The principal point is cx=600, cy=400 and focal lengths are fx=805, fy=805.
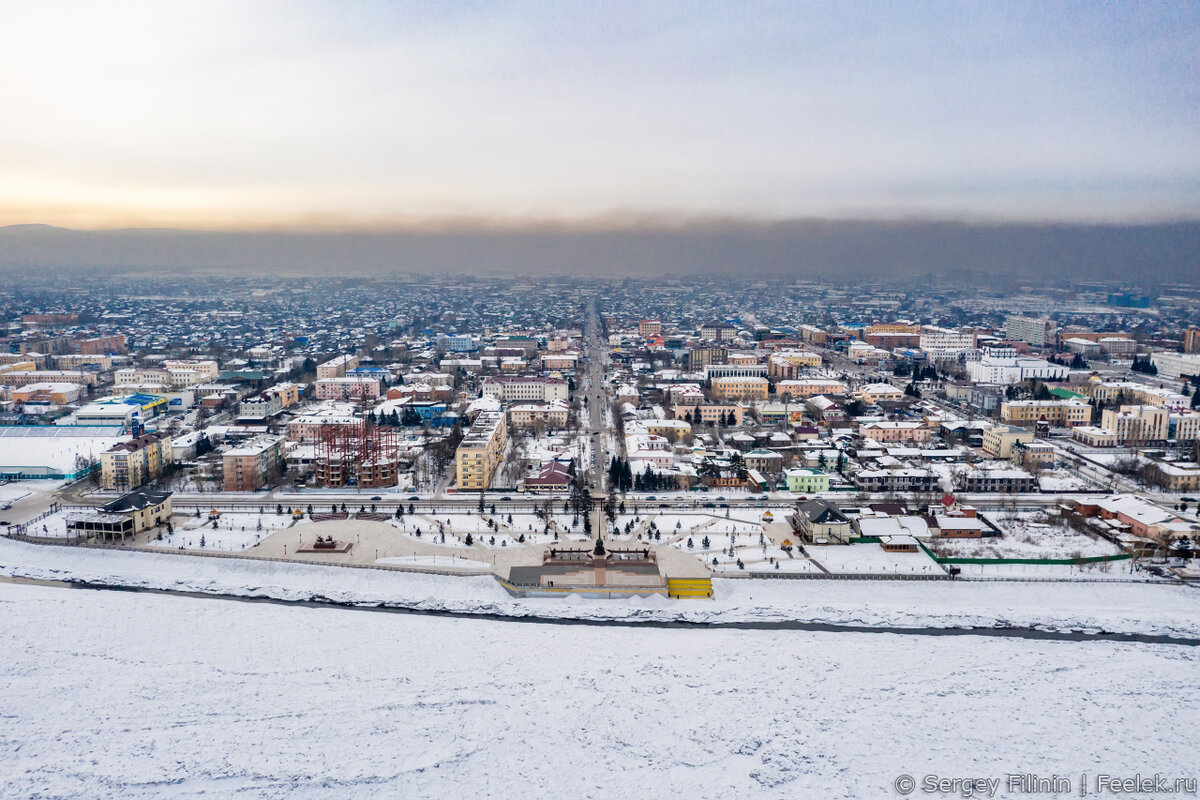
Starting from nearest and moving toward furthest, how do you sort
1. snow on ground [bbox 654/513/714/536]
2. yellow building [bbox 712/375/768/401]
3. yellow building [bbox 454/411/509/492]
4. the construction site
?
snow on ground [bbox 654/513/714/536], yellow building [bbox 454/411/509/492], the construction site, yellow building [bbox 712/375/768/401]

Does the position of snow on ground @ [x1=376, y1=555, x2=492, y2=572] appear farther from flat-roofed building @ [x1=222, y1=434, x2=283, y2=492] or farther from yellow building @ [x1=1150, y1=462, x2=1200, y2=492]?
yellow building @ [x1=1150, y1=462, x2=1200, y2=492]

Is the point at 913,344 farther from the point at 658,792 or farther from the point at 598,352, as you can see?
the point at 658,792

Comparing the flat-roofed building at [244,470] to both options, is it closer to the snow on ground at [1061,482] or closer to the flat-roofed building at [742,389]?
the flat-roofed building at [742,389]

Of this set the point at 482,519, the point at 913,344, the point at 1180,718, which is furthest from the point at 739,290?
the point at 1180,718

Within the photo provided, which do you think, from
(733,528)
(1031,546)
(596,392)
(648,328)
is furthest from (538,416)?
(648,328)

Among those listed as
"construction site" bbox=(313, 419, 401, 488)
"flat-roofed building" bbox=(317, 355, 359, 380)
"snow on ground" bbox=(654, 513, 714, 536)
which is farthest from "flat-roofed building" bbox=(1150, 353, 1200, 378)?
"flat-roofed building" bbox=(317, 355, 359, 380)

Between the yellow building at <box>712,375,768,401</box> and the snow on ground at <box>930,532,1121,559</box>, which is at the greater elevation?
the yellow building at <box>712,375,768,401</box>

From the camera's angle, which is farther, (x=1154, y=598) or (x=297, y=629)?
(x=1154, y=598)
